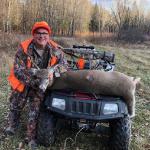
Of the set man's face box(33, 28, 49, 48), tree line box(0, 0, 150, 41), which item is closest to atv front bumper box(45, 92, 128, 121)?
man's face box(33, 28, 49, 48)

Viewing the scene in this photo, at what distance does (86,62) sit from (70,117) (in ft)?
4.62

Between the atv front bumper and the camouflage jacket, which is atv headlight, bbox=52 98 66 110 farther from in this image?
the camouflage jacket

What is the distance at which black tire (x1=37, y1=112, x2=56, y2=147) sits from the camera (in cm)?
584

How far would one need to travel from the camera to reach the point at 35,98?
621cm

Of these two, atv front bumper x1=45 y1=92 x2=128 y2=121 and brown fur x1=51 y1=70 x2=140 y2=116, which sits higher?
brown fur x1=51 y1=70 x2=140 y2=116

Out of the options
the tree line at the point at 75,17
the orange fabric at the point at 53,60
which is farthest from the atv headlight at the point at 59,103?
the tree line at the point at 75,17

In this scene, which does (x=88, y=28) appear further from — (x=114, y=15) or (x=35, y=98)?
(x=35, y=98)

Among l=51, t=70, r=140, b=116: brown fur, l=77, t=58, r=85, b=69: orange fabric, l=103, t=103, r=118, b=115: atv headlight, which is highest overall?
l=77, t=58, r=85, b=69: orange fabric

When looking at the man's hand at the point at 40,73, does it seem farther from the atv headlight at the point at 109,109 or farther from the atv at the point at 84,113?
the atv headlight at the point at 109,109

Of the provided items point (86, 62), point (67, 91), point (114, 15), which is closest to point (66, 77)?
point (67, 91)

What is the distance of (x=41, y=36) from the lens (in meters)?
6.24

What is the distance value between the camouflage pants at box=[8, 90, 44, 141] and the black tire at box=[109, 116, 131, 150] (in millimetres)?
1262

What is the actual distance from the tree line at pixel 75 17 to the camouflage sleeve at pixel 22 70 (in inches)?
1196

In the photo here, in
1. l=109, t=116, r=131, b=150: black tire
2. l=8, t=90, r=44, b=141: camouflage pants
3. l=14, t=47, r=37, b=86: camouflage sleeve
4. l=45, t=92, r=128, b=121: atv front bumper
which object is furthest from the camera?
l=8, t=90, r=44, b=141: camouflage pants
